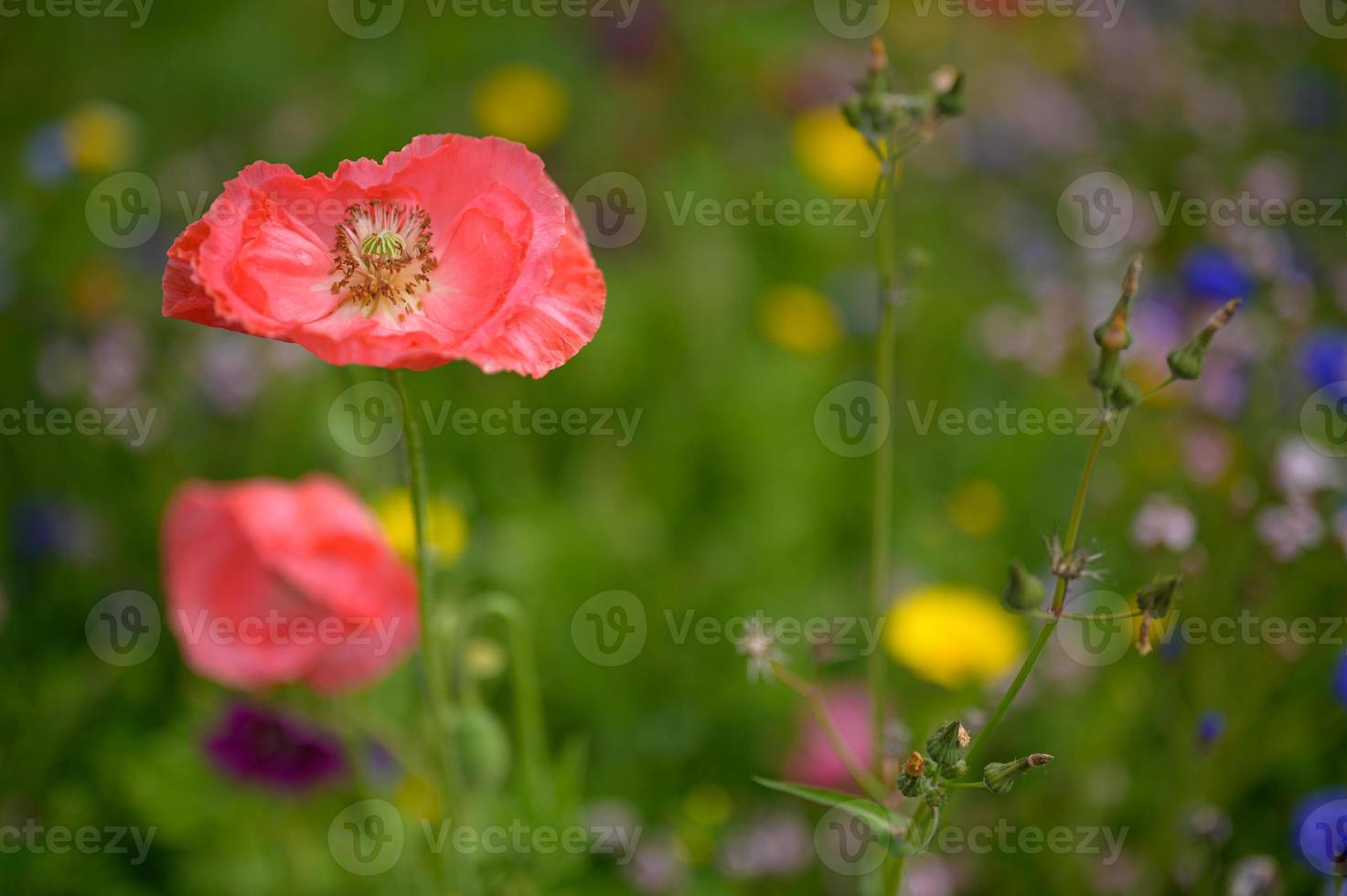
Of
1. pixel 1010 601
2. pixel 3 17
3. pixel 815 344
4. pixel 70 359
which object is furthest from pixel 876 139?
pixel 3 17

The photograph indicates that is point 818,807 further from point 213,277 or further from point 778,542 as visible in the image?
point 213,277

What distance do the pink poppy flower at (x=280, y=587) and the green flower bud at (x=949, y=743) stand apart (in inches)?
23.7

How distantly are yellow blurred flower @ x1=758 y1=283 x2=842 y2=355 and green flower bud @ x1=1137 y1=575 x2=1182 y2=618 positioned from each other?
1554mm

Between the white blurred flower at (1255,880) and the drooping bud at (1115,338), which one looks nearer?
the drooping bud at (1115,338)

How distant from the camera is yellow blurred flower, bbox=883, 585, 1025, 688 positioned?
1705 mm

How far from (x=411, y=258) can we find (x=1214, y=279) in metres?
1.29

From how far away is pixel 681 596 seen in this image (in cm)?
188

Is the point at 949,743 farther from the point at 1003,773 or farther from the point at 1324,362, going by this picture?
the point at 1324,362

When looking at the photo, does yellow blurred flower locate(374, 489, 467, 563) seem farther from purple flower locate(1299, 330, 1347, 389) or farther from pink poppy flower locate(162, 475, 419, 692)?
purple flower locate(1299, 330, 1347, 389)

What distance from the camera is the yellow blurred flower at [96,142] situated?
225cm

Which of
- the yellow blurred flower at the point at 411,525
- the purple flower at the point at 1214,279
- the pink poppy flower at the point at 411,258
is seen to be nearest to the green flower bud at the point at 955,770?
the pink poppy flower at the point at 411,258

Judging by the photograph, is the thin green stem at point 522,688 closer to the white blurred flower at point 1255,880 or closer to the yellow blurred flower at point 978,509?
the white blurred flower at point 1255,880

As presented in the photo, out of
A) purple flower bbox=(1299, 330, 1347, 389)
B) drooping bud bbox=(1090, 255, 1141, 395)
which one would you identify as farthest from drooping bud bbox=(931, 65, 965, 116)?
purple flower bbox=(1299, 330, 1347, 389)

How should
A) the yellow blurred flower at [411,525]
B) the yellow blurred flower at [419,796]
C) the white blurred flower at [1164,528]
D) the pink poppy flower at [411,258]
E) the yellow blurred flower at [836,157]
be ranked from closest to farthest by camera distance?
the pink poppy flower at [411,258] < the white blurred flower at [1164,528] < the yellow blurred flower at [419,796] < the yellow blurred flower at [411,525] < the yellow blurred flower at [836,157]
